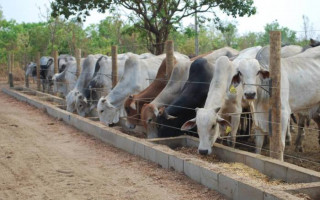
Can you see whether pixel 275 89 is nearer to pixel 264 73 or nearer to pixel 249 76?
pixel 264 73

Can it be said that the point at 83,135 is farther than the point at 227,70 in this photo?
Yes

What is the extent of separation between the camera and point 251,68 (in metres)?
6.98

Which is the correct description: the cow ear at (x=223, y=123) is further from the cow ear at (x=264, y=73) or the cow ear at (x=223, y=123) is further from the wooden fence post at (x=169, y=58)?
the wooden fence post at (x=169, y=58)

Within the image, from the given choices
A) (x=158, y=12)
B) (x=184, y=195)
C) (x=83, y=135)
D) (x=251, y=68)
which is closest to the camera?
(x=184, y=195)

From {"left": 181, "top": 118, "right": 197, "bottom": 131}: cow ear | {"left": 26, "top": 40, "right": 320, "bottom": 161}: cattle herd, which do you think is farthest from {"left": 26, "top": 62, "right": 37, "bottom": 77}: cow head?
{"left": 181, "top": 118, "right": 197, "bottom": 131}: cow ear

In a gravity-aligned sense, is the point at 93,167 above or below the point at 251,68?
below

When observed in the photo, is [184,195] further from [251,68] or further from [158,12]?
[158,12]

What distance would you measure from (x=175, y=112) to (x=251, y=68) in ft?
6.26

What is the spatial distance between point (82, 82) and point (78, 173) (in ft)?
25.8

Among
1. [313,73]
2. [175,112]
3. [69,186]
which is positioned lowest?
[69,186]

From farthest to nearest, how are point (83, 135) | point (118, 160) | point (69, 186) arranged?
point (83, 135), point (118, 160), point (69, 186)

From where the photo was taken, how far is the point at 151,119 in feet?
28.0

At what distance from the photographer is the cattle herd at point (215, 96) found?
23.1 ft

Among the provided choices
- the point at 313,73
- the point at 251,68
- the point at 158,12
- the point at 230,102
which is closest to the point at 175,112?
the point at 230,102
